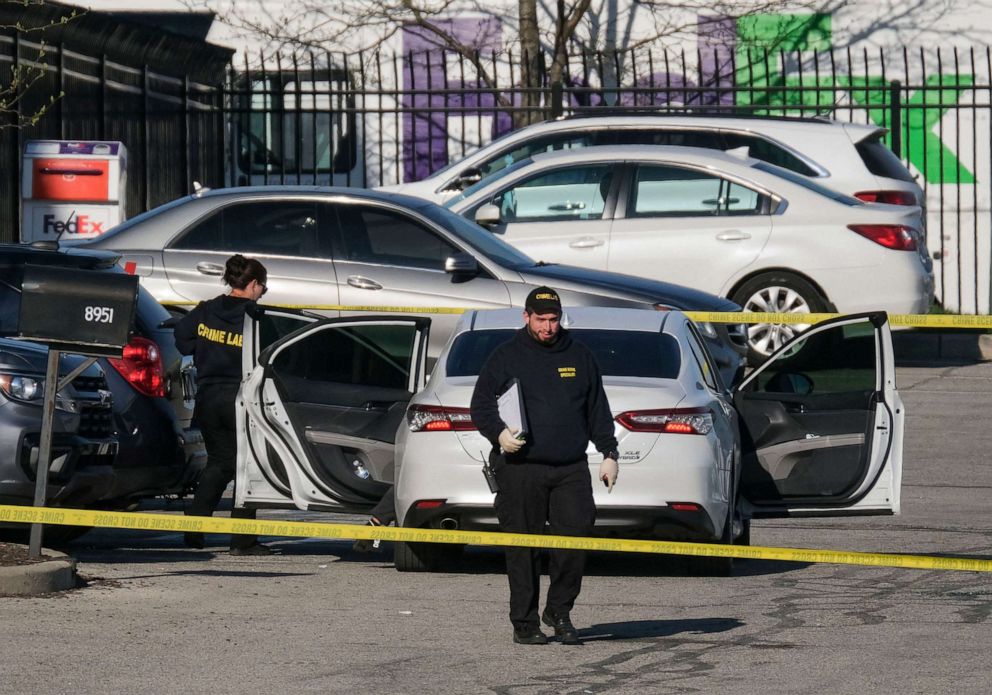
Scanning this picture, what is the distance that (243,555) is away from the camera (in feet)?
33.3

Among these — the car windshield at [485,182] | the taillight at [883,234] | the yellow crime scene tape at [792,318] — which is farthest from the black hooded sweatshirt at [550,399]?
the taillight at [883,234]

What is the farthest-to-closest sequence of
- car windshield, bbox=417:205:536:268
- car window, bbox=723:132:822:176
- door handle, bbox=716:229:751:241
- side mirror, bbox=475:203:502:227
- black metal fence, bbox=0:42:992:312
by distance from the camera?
1. black metal fence, bbox=0:42:992:312
2. car window, bbox=723:132:822:176
3. door handle, bbox=716:229:751:241
4. side mirror, bbox=475:203:502:227
5. car windshield, bbox=417:205:536:268

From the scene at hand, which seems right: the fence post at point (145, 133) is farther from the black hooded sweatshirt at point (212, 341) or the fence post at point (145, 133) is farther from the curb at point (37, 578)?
the curb at point (37, 578)

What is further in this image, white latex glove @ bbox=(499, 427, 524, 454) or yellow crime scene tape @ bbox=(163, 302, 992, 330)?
yellow crime scene tape @ bbox=(163, 302, 992, 330)

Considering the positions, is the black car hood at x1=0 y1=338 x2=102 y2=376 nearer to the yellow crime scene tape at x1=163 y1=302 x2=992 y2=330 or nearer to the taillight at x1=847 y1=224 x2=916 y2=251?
the yellow crime scene tape at x1=163 y1=302 x2=992 y2=330

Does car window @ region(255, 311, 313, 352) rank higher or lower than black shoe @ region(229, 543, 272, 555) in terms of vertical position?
higher

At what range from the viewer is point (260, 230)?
13.7 m

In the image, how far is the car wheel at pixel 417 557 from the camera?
9.52 m

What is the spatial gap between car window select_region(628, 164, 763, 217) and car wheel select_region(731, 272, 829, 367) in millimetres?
687

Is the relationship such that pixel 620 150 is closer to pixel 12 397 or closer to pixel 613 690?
pixel 12 397

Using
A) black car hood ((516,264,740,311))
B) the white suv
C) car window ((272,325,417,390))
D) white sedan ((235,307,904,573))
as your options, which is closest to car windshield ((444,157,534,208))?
the white suv

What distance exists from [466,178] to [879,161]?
3780 mm

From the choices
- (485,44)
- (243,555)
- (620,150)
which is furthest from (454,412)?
(485,44)

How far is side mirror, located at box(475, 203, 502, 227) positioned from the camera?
1523 centimetres
